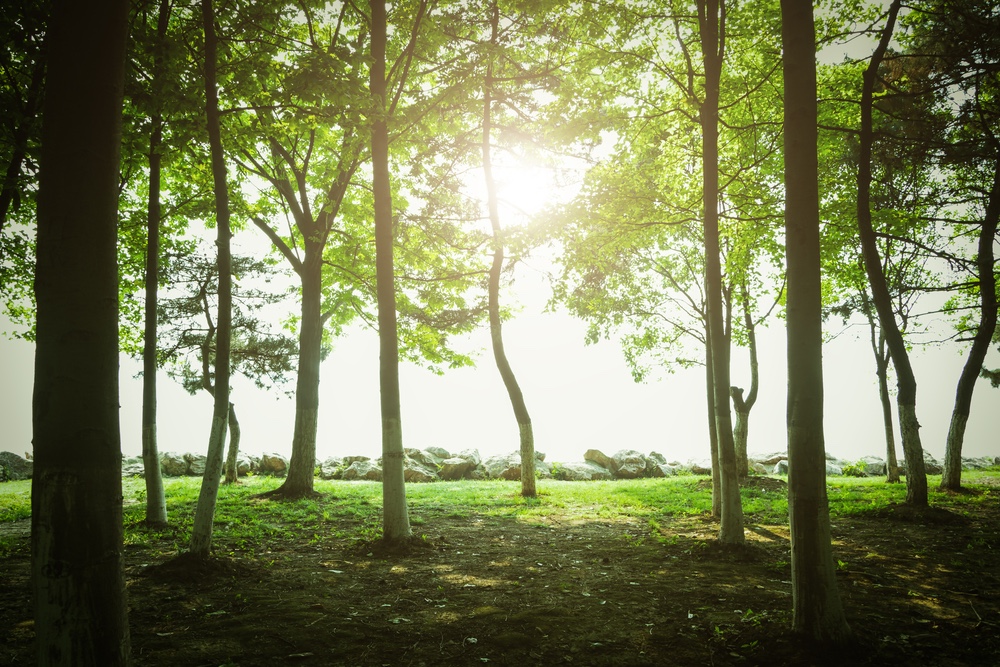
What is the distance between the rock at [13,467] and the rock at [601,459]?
72.8ft

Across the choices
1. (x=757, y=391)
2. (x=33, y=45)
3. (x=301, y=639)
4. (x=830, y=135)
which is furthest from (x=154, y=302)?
(x=757, y=391)

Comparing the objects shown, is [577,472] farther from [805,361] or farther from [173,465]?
[173,465]

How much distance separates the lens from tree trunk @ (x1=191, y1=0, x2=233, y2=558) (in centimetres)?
605

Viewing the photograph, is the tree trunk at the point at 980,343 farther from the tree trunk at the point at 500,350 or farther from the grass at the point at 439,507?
the tree trunk at the point at 500,350

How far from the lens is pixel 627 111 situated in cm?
916

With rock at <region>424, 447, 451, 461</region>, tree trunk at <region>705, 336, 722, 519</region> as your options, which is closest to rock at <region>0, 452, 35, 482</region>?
rock at <region>424, 447, 451, 461</region>

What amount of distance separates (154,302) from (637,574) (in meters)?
9.31

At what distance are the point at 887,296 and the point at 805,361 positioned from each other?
8.49 meters

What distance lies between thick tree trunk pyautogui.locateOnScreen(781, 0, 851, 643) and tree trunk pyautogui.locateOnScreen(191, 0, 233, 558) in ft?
19.9

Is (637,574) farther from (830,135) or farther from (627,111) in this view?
(830,135)

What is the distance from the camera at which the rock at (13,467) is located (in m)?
19.0

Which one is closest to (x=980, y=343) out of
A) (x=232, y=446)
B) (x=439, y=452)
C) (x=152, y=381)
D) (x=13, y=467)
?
(x=152, y=381)

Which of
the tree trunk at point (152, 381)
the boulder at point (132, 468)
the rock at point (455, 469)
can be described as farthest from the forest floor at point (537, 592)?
the boulder at point (132, 468)

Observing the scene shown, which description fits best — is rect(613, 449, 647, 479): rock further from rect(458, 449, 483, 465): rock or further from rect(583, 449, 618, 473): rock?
rect(458, 449, 483, 465): rock
